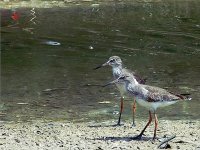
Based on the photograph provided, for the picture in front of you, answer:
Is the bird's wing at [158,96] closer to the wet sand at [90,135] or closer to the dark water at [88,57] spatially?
the wet sand at [90,135]

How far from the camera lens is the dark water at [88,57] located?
39.3 feet

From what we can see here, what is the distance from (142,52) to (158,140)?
920 centimetres

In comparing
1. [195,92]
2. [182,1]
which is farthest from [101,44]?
[182,1]

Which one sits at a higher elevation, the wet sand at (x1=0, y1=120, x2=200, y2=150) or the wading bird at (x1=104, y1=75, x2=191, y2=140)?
the wading bird at (x1=104, y1=75, x2=191, y2=140)

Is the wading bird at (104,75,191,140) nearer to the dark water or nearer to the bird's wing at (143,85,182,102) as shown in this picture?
the bird's wing at (143,85,182,102)

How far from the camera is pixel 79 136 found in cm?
934

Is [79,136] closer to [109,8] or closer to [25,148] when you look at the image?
[25,148]

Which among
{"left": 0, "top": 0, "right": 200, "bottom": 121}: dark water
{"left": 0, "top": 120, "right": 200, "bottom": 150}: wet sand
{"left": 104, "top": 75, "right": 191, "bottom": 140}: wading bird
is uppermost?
{"left": 104, "top": 75, "right": 191, "bottom": 140}: wading bird

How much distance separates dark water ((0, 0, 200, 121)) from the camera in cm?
1198

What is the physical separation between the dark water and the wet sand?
2.67 ft

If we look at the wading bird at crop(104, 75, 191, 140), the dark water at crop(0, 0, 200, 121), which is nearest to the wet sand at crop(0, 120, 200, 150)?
the wading bird at crop(104, 75, 191, 140)

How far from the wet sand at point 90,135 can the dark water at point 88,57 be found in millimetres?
815

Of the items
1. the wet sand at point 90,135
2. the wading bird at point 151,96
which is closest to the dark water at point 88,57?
the wet sand at point 90,135

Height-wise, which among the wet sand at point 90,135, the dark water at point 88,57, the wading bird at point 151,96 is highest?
the wading bird at point 151,96
